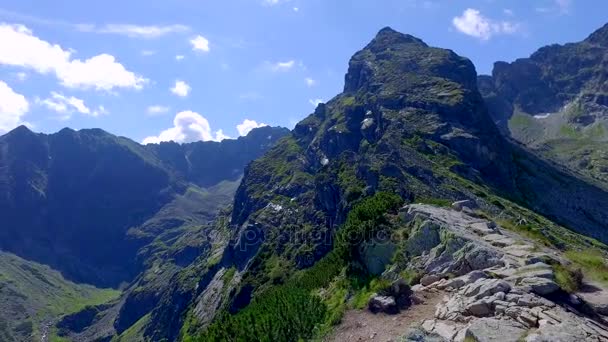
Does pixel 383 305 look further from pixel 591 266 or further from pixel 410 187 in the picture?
pixel 410 187

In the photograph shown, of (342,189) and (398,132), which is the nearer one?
(342,189)

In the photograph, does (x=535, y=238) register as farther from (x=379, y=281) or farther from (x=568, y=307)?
(x=568, y=307)

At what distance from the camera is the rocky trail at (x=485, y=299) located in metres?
30.2

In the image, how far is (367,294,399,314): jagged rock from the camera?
37.8m

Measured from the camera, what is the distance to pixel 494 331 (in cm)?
2972

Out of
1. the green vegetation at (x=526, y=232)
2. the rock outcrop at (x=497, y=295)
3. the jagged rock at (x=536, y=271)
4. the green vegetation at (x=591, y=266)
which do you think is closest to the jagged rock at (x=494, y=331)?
the rock outcrop at (x=497, y=295)

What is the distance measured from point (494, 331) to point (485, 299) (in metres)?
3.76

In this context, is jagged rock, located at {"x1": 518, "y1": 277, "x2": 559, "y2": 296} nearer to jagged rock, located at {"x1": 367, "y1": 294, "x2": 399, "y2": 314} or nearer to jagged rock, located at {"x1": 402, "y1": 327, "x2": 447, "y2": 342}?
jagged rock, located at {"x1": 402, "y1": 327, "x2": 447, "y2": 342}

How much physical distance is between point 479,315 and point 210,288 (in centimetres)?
16877

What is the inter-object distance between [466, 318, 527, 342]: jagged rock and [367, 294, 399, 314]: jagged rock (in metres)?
7.46

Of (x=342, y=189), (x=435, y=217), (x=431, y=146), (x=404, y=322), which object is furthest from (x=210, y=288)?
(x=404, y=322)

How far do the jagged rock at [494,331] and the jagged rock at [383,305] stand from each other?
7461 millimetres

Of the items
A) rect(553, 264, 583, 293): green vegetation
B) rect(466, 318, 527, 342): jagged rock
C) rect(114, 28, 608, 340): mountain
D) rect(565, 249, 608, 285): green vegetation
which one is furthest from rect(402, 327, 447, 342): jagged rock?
rect(114, 28, 608, 340): mountain

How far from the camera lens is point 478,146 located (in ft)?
508
